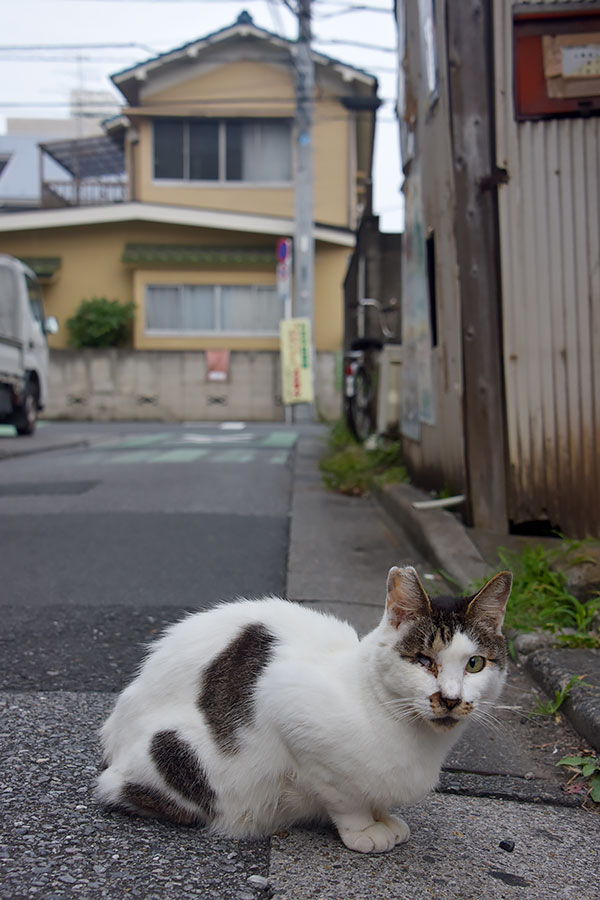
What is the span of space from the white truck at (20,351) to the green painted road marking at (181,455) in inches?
103

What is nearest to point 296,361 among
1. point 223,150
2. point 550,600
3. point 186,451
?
point 223,150

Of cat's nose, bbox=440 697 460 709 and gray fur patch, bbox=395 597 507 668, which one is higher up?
gray fur patch, bbox=395 597 507 668

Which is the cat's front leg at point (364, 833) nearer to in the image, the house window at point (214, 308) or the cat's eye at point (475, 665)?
the cat's eye at point (475, 665)

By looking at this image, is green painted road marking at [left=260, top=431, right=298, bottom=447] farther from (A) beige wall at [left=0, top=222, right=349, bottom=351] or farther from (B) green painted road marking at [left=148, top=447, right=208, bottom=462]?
(A) beige wall at [left=0, top=222, right=349, bottom=351]

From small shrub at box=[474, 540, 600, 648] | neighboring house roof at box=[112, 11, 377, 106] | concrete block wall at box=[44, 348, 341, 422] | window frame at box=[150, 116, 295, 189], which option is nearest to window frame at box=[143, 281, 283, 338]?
concrete block wall at box=[44, 348, 341, 422]

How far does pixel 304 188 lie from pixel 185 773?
18.6m

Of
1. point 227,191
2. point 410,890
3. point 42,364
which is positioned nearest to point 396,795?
point 410,890

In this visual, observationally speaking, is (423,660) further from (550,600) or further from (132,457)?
(132,457)

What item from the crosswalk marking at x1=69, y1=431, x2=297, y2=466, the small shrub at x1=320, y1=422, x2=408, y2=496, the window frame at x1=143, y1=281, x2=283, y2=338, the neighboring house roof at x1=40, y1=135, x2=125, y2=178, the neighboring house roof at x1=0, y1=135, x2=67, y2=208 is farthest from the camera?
the neighboring house roof at x1=0, y1=135, x2=67, y2=208

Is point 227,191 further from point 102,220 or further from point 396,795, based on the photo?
point 396,795

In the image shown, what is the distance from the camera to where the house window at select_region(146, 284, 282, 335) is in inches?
865

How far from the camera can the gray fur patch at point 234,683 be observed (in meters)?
1.87

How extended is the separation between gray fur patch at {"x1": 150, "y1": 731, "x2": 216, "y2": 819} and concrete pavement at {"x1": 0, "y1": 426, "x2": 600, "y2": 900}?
0.08 meters

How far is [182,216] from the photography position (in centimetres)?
2077
